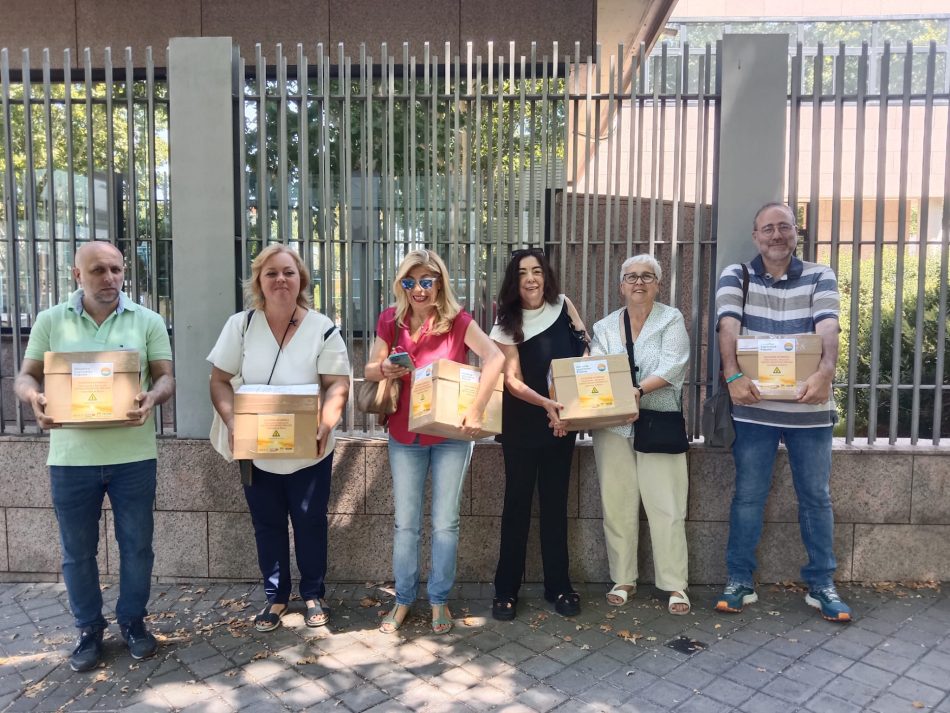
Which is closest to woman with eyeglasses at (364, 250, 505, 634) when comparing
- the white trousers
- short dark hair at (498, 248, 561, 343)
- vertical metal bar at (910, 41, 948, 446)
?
short dark hair at (498, 248, 561, 343)

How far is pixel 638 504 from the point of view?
4238 millimetres

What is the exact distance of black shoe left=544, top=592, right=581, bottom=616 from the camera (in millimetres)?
4027

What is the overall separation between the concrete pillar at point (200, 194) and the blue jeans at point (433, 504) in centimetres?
156

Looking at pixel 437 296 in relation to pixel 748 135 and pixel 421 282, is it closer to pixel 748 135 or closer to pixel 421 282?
pixel 421 282

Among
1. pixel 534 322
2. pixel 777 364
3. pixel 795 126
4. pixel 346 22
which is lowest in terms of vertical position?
pixel 777 364

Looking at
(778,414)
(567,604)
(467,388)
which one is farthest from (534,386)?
(778,414)

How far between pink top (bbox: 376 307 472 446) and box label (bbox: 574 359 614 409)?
0.62 m

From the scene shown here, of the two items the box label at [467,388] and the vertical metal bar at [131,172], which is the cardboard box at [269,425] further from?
the vertical metal bar at [131,172]

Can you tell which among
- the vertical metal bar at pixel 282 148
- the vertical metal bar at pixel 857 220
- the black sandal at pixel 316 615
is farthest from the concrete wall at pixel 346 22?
the black sandal at pixel 316 615

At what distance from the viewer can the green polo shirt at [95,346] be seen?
3455mm

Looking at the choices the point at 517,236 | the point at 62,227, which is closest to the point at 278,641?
the point at 517,236

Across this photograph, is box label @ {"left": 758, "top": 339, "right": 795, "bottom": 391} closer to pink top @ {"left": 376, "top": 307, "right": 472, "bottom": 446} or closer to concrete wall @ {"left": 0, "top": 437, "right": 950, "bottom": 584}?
concrete wall @ {"left": 0, "top": 437, "right": 950, "bottom": 584}

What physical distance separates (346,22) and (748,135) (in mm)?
4684

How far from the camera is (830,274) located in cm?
396
